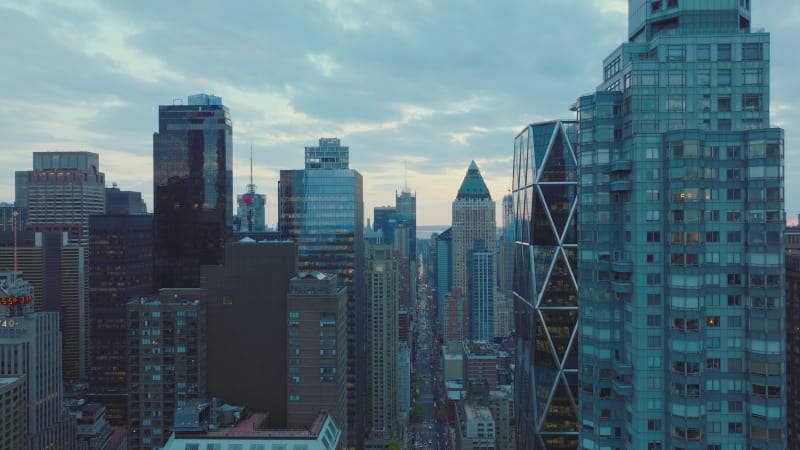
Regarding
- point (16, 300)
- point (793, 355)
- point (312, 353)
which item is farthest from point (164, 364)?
point (793, 355)

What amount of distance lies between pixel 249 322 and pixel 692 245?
103 metres

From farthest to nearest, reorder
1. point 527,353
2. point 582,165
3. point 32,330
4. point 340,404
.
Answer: point 32,330 → point 527,353 → point 340,404 → point 582,165

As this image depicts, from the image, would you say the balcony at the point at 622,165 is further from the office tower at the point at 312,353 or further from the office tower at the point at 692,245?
the office tower at the point at 312,353

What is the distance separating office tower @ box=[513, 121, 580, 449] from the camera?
152 metres

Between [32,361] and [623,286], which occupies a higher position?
[623,286]

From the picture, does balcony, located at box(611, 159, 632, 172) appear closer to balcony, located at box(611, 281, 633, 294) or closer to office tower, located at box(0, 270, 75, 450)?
balcony, located at box(611, 281, 633, 294)

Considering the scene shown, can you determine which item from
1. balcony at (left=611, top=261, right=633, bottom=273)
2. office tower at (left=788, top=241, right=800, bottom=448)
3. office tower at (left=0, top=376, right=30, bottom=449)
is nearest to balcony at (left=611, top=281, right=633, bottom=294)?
balcony at (left=611, top=261, right=633, bottom=273)

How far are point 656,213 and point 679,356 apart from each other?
591 inches

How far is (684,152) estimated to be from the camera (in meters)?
68.2

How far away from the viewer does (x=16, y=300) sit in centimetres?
18225

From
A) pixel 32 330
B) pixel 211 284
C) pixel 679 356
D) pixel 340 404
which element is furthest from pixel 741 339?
pixel 32 330

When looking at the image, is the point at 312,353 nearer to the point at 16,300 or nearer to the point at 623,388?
the point at 623,388

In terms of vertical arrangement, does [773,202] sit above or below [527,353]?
above

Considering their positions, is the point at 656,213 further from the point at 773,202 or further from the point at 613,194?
the point at 773,202
